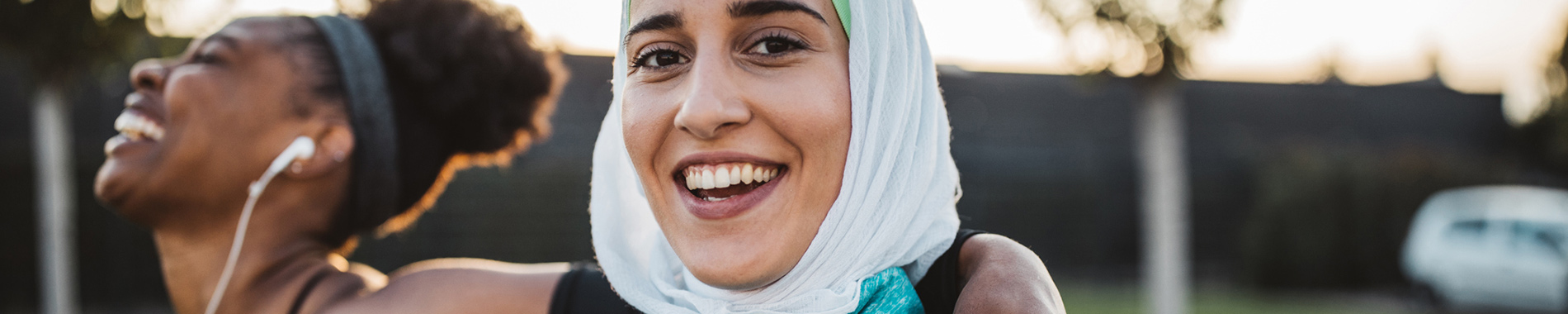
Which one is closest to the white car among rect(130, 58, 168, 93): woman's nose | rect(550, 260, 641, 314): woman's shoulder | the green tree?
the green tree

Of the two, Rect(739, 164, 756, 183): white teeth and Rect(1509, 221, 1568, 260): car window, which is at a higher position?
Rect(739, 164, 756, 183): white teeth

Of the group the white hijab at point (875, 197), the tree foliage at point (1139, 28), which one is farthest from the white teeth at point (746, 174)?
the tree foliage at point (1139, 28)

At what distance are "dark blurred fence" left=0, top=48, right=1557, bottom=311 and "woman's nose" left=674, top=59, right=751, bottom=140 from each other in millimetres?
8341

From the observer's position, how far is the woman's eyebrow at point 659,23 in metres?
1.48

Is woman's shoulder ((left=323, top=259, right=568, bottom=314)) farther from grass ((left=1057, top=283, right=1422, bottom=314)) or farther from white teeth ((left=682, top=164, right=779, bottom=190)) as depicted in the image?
grass ((left=1057, top=283, right=1422, bottom=314))

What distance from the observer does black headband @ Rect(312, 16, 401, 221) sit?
215 cm

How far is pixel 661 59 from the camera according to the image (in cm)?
158

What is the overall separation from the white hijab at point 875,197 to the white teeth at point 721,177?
0.55 ft

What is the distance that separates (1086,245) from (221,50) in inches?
520

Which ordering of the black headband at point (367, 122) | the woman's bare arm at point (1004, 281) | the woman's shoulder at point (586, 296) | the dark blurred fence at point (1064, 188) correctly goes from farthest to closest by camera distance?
the dark blurred fence at point (1064, 188), the black headband at point (367, 122), the woman's shoulder at point (586, 296), the woman's bare arm at point (1004, 281)

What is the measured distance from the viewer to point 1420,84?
2302cm

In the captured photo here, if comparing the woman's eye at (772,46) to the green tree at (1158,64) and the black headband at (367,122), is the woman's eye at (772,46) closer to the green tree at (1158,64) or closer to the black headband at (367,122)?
the black headband at (367,122)

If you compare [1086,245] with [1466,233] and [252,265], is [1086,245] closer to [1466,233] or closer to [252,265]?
[1466,233]

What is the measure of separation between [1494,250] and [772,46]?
40.7 ft
